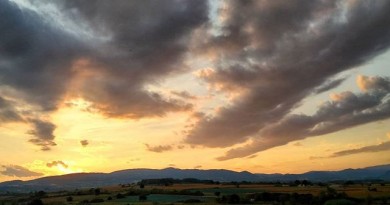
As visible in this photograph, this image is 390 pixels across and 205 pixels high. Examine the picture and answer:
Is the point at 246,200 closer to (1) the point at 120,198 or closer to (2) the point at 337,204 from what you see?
(2) the point at 337,204

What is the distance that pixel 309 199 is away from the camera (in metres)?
142

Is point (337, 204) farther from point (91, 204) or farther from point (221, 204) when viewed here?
point (91, 204)

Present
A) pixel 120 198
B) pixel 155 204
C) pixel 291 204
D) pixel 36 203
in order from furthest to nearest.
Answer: pixel 120 198
pixel 36 203
pixel 155 204
pixel 291 204

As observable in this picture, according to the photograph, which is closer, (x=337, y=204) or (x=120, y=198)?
(x=337, y=204)

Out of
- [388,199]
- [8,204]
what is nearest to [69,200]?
[8,204]

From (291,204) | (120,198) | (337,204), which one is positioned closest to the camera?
(337,204)

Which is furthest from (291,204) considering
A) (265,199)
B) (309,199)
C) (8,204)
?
(8,204)

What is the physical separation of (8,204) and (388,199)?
164 m

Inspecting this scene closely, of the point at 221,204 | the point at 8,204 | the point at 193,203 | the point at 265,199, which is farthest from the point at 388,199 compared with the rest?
the point at 8,204

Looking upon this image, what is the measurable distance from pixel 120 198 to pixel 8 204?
55.4 meters

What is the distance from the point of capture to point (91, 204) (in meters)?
158

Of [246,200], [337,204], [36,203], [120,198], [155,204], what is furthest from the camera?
[120,198]

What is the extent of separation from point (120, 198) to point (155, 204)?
164 feet

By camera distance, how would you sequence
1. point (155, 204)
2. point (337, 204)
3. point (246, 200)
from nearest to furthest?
point (337, 204) < point (155, 204) < point (246, 200)
